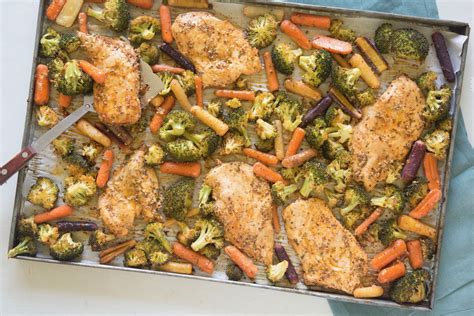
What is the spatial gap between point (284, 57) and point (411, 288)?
1.90 meters

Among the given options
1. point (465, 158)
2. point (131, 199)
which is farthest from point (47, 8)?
point (465, 158)

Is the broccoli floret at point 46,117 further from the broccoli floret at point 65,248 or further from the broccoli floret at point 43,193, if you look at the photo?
the broccoli floret at point 65,248

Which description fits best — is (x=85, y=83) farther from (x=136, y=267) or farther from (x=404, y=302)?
(x=404, y=302)

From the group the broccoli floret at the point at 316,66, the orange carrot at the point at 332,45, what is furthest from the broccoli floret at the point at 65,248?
the orange carrot at the point at 332,45

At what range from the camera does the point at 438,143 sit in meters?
4.37

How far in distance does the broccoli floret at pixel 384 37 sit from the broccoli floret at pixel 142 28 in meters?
1.62

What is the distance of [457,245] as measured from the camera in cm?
455

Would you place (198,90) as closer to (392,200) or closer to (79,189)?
(79,189)

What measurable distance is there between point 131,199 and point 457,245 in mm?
2466

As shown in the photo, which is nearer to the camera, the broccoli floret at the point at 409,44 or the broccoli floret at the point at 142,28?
the broccoli floret at the point at 409,44

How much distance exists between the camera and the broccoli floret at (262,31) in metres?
4.41

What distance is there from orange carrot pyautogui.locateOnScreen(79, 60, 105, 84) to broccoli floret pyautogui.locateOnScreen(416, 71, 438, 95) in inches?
90.7

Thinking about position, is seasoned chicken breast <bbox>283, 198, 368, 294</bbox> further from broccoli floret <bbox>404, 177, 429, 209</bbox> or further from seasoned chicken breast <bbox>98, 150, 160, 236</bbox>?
seasoned chicken breast <bbox>98, 150, 160, 236</bbox>

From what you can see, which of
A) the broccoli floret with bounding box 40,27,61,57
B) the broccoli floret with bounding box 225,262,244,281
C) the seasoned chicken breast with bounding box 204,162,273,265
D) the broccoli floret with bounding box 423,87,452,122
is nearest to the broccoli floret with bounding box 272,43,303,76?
the seasoned chicken breast with bounding box 204,162,273,265
